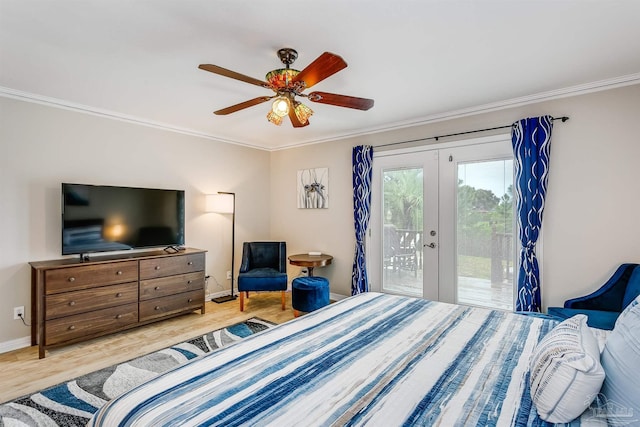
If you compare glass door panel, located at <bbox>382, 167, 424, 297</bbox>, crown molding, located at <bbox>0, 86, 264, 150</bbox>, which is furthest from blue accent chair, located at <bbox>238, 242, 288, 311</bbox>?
crown molding, located at <bbox>0, 86, 264, 150</bbox>

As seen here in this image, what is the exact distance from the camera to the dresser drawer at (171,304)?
3.61m

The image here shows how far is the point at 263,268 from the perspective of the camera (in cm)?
471

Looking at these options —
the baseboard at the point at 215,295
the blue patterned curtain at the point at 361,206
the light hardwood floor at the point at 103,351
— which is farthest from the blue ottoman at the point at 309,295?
the baseboard at the point at 215,295

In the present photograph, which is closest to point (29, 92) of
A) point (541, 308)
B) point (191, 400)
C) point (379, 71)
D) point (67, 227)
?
point (67, 227)

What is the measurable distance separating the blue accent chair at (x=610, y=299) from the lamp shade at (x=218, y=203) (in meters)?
4.00

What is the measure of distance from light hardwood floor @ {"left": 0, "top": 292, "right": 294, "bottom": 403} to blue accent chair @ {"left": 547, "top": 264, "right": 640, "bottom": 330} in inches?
113

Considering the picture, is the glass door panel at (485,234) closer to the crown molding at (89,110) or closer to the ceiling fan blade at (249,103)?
the ceiling fan blade at (249,103)

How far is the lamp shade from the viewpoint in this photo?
462 centimetres

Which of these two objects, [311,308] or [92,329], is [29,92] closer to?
[92,329]

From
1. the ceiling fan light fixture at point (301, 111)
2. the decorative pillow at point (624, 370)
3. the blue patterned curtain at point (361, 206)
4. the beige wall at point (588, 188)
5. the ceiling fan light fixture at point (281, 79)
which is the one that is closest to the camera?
the decorative pillow at point (624, 370)

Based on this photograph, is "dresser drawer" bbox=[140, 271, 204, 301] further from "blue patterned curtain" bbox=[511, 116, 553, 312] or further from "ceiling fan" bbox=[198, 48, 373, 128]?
"blue patterned curtain" bbox=[511, 116, 553, 312]

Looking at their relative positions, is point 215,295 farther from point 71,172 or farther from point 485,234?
point 485,234

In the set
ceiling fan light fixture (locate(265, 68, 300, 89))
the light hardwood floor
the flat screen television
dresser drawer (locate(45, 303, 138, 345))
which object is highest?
ceiling fan light fixture (locate(265, 68, 300, 89))

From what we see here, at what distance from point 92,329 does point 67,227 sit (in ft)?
3.50
